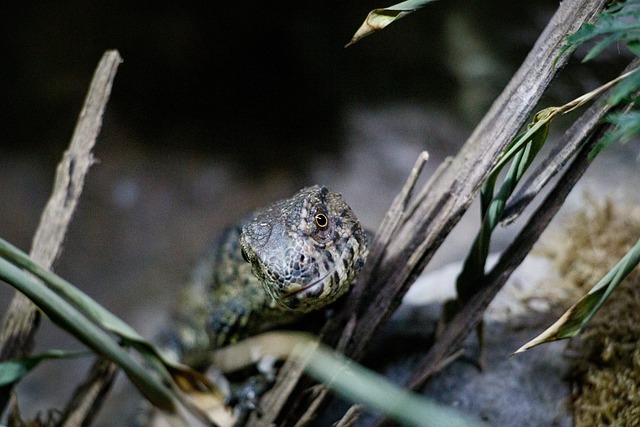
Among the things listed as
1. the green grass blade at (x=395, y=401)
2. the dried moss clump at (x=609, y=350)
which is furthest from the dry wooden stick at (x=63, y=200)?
the dried moss clump at (x=609, y=350)

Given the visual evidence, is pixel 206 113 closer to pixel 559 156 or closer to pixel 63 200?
pixel 63 200

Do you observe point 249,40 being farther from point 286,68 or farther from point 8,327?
point 8,327

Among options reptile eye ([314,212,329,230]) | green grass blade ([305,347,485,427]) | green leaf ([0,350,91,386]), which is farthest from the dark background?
green grass blade ([305,347,485,427])

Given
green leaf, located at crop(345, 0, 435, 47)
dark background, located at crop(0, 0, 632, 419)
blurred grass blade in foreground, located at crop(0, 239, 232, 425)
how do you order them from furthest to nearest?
dark background, located at crop(0, 0, 632, 419)
blurred grass blade in foreground, located at crop(0, 239, 232, 425)
green leaf, located at crop(345, 0, 435, 47)

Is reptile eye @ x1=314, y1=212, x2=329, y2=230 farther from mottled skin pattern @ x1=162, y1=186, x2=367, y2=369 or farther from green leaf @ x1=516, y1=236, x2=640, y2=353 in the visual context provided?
green leaf @ x1=516, y1=236, x2=640, y2=353

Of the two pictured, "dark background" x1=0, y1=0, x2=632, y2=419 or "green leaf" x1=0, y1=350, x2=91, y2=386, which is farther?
"dark background" x1=0, y1=0, x2=632, y2=419

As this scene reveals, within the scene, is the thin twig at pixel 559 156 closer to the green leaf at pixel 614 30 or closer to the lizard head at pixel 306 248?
the green leaf at pixel 614 30

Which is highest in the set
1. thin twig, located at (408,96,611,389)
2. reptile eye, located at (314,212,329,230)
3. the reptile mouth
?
reptile eye, located at (314,212,329,230)

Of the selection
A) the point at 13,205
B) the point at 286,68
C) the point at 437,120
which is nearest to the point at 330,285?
the point at 437,120
